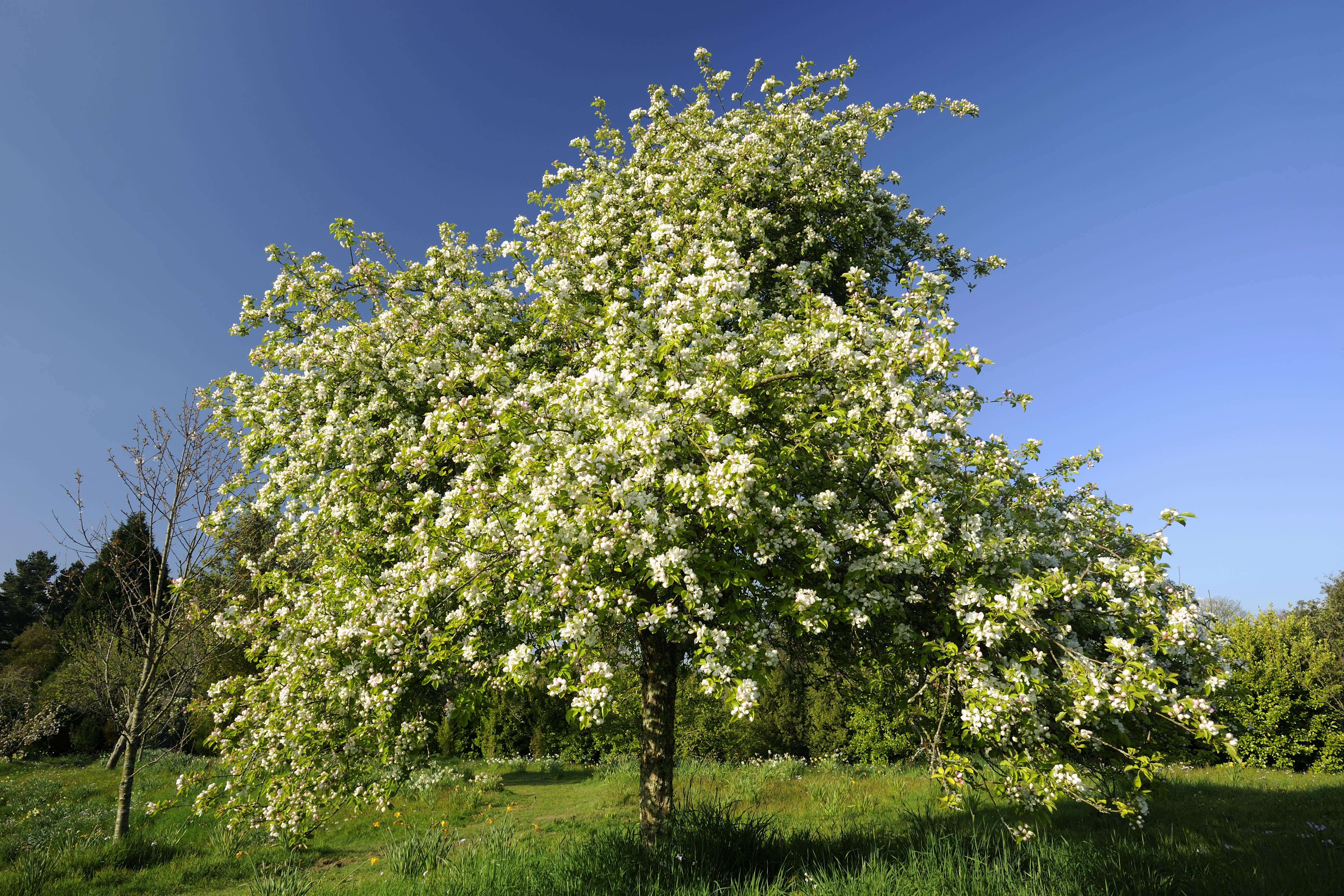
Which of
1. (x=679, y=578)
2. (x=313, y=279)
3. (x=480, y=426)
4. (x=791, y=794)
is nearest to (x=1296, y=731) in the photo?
(x=791, y=794)

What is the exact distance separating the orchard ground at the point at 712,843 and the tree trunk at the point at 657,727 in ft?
1.95

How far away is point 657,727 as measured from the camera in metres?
8.91

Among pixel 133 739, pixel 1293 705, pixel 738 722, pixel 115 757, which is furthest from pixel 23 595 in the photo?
pixel 1293 705

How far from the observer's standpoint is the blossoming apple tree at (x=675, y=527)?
5.91 m

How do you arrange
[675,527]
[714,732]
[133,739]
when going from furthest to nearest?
1. [714,732]
2. [133,739]
3. [675,527]

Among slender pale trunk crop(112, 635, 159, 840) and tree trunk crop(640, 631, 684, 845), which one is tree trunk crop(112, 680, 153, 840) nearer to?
slender pale trunk crop(112, 635, 159, 840)

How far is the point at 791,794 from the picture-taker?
41.2ft

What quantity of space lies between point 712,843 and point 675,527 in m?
3.17

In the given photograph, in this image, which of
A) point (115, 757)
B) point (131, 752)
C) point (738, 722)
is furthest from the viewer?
point (115, 757)

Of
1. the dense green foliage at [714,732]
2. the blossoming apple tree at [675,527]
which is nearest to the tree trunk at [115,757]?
the dense green foliage at [714,732]

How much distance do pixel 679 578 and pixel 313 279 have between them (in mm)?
9784

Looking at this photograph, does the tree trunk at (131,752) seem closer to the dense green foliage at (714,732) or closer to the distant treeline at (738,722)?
the distant treeline at (738,722)

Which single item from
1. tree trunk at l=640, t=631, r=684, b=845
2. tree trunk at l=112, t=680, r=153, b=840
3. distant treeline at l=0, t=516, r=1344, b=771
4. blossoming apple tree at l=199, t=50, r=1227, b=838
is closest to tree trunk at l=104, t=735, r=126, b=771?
distant treeline at l=0, t=516, r=1344, b=771

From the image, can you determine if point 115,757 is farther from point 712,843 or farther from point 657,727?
point 712,843
